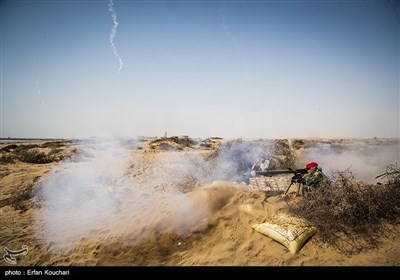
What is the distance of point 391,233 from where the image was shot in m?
4.52

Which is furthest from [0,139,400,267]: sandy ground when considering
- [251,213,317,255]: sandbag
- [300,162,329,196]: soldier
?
[300,162,329,196]: soldier

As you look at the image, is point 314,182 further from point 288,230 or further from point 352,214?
point 288,230

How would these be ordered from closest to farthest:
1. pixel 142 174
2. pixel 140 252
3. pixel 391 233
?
pixel 391 233 → pixel 140 252 → pixel 142 174

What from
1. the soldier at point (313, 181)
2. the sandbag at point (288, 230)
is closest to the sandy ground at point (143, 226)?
the sandbag at point (288, 230)

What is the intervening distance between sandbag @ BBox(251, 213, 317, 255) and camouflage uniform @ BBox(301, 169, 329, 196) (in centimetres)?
171

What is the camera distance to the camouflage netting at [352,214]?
14.6 feet

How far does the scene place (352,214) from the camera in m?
4.84

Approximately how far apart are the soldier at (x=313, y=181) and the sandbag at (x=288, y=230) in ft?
5.64

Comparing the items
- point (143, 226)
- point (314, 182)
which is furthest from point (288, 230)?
point (143, 226)

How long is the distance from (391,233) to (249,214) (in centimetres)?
278

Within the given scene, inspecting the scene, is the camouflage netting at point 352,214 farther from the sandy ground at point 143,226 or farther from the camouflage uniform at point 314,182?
the camouflage uniform at point 314,182

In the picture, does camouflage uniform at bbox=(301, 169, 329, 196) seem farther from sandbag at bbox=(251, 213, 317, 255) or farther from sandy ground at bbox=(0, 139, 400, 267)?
sandbag at bbox=(251, 213, 317, 255)
